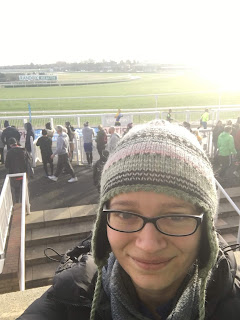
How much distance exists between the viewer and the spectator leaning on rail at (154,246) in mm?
1057

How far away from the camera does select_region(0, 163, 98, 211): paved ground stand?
23.0ft

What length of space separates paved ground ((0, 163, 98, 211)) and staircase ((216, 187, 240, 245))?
3071 mm

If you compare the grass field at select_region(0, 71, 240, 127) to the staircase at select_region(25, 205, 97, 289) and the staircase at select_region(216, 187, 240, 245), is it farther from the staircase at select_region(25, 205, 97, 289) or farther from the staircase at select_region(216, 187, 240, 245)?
the staircase at select_region(216, 187, 240, 245)

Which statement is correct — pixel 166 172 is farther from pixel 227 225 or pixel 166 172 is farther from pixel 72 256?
pixel 227 225

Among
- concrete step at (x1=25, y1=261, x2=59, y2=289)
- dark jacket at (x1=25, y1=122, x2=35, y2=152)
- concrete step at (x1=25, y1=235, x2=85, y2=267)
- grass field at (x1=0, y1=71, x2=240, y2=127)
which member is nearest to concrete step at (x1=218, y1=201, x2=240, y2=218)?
concrete step at (x1=25, y1=235, x2=85, y2=267)

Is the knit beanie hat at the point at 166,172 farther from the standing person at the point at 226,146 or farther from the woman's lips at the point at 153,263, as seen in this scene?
the standing person at the point at 226,146

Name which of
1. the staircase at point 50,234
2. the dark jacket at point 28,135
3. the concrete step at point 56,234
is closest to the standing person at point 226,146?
the staircase at point 50,234

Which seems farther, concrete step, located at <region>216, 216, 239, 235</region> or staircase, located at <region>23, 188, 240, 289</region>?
concrete step, located at <region>216, 216, 239, 235</region>

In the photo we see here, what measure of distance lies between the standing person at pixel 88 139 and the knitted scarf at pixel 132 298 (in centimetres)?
828

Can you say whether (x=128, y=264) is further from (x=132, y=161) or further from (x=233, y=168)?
(x=233, y=168)

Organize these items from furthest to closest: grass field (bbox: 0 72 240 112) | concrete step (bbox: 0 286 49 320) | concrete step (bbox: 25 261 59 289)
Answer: grass field (bbox: 0 72 240 112)
concrete step (bbox: 25 261 59 289)
concrete step (bbox: 0 286 49 320)

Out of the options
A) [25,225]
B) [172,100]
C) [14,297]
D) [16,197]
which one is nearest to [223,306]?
[14,297]

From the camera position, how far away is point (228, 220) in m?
6.64

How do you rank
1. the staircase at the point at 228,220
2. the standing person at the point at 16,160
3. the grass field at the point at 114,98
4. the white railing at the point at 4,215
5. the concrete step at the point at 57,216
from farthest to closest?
the grass field at the point at 114,98, the standing person at the point at 16,160, the staircase at the point at 228,220, the concrete step at the point at 57,216, the white railing at the point at 4,215
